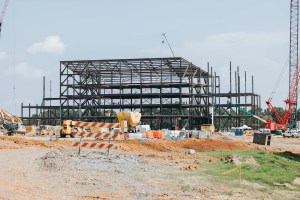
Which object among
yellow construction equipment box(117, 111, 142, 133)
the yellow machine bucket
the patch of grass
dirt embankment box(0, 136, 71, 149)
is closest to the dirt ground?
the patch of grass

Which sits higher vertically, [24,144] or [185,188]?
[24,144]

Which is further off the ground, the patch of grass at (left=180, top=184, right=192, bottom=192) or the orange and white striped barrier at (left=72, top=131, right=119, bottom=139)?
the orange and white striped barrier at (left=72, top=131, right=119, bottom=139)

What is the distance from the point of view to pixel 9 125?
224 feet

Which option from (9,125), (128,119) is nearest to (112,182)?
(9,125)

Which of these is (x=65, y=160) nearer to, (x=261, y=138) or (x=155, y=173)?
(x=155, y=173)

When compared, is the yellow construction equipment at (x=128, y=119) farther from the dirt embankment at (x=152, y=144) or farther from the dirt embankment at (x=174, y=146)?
the dirt embankment at (x=174, y=146)

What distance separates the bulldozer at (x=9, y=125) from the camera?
67325 mm

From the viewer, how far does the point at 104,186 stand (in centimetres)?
1688

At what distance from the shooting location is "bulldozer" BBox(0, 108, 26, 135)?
67325 millimetres

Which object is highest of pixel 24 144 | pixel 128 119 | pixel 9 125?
pixel 128 119

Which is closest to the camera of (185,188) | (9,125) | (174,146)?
(185,188)

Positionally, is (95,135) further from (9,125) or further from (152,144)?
(9,125)

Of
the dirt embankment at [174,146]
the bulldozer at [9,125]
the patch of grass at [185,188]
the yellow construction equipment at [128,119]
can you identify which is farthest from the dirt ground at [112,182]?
the yellow construction equipment at [128,119]

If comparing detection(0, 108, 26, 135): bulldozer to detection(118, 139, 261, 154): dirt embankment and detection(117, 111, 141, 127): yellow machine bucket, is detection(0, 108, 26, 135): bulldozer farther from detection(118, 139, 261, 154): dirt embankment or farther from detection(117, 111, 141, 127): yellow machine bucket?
detection(118, 139, 261, 154): dirt embankment
